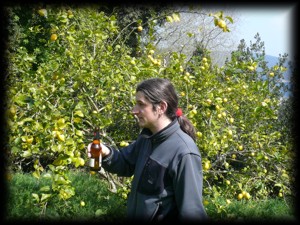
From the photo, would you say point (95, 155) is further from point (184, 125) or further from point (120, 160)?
point (184, 125)

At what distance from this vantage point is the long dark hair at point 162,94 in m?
1.63

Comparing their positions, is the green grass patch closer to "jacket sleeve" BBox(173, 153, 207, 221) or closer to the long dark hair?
the long dark hair

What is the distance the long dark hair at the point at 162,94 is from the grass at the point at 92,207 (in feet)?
4.47

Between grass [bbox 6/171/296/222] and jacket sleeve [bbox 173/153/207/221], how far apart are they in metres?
1.49

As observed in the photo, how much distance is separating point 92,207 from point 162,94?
2.03 metres

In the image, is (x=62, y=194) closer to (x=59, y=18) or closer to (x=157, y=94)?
(x=157, y=94)

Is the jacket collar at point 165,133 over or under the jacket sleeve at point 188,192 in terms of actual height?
over

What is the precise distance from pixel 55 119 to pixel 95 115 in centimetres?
64

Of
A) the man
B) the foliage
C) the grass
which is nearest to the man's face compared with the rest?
the man

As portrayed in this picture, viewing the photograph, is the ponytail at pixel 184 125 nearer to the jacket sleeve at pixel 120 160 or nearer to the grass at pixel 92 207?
the jacket sleeve at pixel 120 160

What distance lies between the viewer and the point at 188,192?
4.69ft

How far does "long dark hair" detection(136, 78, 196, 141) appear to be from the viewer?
5.35 ft

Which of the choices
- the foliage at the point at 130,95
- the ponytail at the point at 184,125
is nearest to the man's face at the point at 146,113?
the ponytail at the point at 184,125

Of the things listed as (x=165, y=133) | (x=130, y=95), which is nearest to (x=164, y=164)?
(x=165, y=133)
